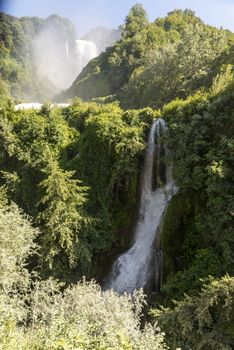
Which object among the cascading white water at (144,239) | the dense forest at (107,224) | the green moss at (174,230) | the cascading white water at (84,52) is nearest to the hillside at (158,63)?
the dense forest at (107,224)

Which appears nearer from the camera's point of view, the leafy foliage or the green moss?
the leafy foliage

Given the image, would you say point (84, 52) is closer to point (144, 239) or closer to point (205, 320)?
point (144, 239)

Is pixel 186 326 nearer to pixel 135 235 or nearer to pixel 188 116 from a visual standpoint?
pixel 135 235

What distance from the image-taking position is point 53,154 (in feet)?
64.5

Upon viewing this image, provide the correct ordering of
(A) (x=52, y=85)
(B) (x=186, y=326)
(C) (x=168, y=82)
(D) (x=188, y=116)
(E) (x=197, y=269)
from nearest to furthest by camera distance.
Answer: (B) (x=186, y=326) < (E) (x=197, y=269) < (D) (x=188, y=116) < (C) (x=168, y=82) < (A) (x=52, y=85)

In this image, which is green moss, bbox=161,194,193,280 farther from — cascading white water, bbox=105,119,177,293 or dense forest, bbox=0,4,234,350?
cascading white water, bbox=105,119,177,293

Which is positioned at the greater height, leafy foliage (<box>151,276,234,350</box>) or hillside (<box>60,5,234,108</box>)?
hillside (<box>60,5,234,108</box>)

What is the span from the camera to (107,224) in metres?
17.5

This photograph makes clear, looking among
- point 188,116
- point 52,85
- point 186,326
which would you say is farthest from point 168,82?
point 52,85

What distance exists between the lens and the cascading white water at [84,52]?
333 feet

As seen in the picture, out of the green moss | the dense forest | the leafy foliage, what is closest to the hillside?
the dense forest

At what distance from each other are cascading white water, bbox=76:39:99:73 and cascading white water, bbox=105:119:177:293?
88912mm

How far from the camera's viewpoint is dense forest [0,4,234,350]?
1133 cm

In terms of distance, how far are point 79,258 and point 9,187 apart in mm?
5775
